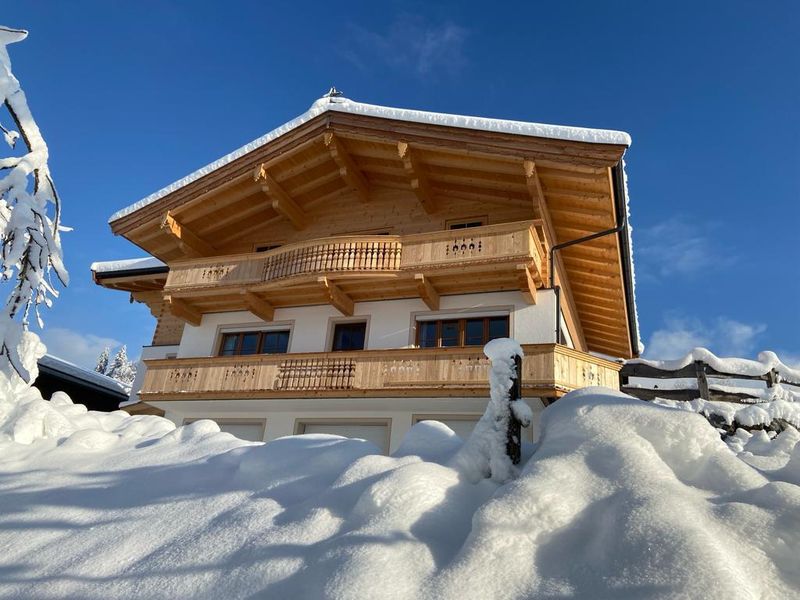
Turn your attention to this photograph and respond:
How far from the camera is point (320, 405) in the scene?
14414 millimetres

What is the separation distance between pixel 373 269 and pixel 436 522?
36.9 feet

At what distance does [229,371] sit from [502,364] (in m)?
11.9

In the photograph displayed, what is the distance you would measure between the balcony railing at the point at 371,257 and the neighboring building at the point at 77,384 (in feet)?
24.7

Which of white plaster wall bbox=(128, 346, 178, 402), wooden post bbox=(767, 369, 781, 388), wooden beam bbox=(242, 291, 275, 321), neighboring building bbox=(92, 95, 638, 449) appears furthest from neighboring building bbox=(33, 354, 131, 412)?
wooden post bbox=(767, 369, 781, 388)

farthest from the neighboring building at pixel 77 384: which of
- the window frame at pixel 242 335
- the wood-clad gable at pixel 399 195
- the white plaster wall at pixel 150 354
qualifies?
the window frame at pixel 242 335

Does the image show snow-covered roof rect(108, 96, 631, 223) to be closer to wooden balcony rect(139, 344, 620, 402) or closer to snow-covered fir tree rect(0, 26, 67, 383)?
wooden balcony rect(139, 344, 620, 402)

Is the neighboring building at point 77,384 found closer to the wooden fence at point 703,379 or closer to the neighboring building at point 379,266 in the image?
the neighboring building at point 379,266

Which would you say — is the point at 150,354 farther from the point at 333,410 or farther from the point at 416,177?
the point at 416,177

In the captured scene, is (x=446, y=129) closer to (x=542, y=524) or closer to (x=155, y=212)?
(x=155, y=212)

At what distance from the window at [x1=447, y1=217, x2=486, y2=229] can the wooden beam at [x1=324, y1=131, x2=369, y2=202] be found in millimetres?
3233

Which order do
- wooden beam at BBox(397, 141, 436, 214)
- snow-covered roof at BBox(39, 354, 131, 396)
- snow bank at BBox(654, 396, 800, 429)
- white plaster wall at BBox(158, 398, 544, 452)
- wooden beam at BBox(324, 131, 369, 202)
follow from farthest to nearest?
snow-covered roof at BBox(39, 354, 131, 396)
wooden beam at BBox(324, 131, 369, 202)
wooden beam at BBox(397, 141, 436, 214)
white plaster wall at BBox(158, 398, 544, 452)
snow bank at BBox(654, 396, 800, 429)

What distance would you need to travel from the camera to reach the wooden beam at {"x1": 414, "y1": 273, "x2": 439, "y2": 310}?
1411 centimetres

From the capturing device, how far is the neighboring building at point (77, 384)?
20.6m

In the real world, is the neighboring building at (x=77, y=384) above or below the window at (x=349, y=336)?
below
